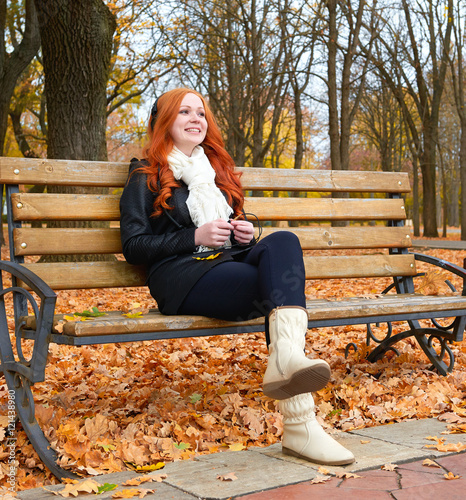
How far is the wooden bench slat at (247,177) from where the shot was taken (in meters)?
3.31

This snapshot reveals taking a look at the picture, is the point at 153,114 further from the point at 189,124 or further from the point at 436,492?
the point at 436,492

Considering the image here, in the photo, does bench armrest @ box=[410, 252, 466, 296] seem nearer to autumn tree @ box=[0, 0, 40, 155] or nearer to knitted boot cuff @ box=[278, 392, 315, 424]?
knitted boot cuff @ box=[278, 392, 315, 424]

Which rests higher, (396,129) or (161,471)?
(396,129)

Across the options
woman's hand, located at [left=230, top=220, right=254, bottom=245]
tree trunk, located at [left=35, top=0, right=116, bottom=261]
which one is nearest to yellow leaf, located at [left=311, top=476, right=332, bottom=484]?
woman's hand, located at [left=230, top=220, right=254, bottom=245]

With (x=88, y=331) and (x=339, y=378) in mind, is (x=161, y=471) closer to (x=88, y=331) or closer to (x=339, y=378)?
(x=88, y=331)

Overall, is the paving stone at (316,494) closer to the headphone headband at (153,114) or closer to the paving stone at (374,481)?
the paving stone at (374,481)

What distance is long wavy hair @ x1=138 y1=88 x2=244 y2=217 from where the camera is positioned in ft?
10.7

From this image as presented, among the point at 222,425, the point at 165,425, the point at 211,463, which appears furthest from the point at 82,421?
the point at 211,463

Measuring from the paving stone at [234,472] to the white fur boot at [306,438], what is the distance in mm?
71

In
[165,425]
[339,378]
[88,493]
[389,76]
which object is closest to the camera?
[88,493]

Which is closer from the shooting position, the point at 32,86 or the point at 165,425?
the point at 165,425

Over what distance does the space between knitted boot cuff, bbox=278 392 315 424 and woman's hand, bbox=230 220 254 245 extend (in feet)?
3.16

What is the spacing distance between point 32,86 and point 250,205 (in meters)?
18.2

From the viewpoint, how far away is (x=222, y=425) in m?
3.10
